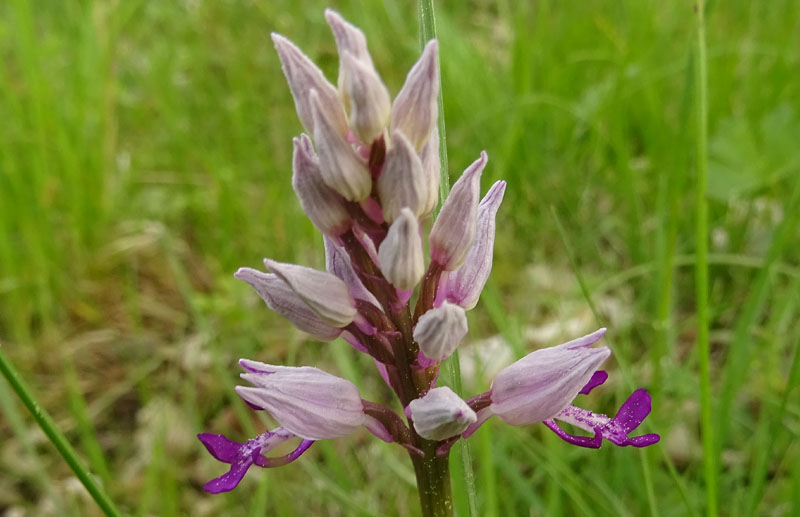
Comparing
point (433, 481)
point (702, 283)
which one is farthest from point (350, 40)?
point (702, 283)

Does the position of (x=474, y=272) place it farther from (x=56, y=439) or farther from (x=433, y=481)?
(x=56, y=439)

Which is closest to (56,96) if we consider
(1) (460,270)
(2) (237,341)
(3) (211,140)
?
(3) (211,140)

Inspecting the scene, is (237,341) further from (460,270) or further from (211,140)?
(460,270)

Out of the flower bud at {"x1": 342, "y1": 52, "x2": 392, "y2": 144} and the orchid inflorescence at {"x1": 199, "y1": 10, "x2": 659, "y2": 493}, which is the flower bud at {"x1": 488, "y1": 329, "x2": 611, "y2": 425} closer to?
the orchid inflorescence at {"x1": 199, "y1": 10, "x2": 659, "y2": 493}

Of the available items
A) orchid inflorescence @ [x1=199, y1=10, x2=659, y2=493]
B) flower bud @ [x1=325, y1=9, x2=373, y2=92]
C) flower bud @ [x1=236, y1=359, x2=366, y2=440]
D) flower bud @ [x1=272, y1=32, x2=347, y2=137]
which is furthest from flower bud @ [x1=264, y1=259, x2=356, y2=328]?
flower bud @ [x1=325, y1=9, x2=373, y2=92]

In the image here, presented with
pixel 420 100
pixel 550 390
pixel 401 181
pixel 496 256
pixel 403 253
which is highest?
pixel 420 100

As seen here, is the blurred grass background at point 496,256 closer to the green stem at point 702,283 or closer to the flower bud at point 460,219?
the green stem at point 702,283
